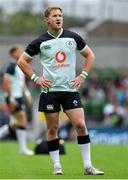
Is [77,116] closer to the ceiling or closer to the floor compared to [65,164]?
closer to the ceiling

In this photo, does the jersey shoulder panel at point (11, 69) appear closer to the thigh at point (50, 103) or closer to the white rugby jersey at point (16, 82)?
the white rugby jersey at point (16, 82)

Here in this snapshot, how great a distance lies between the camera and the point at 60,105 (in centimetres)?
1255

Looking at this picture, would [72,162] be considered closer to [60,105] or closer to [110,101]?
[60,105]

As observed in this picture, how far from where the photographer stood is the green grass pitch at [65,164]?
481 inches

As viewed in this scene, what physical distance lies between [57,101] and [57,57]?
0.68m

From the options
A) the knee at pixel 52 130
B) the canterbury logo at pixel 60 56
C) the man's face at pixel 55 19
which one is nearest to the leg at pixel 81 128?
the knee at pixel 52 130

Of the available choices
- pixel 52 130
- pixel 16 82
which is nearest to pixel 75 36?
pixel 52 130

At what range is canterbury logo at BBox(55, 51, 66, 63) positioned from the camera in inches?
482

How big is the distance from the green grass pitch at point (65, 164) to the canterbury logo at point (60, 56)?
5.53ft

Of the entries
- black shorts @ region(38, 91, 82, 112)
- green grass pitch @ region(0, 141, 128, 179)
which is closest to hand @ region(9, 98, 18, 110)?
green grass pitch @ region(0, 141, 128, 179)

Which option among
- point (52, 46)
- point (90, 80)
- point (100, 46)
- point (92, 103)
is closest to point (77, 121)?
point (52, 46)

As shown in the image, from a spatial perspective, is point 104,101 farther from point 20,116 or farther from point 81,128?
point 81,128

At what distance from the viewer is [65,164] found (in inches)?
603

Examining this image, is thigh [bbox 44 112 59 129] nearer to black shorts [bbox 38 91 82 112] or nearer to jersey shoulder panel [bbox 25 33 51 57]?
black shorts [bbox 38 91 82 112]
